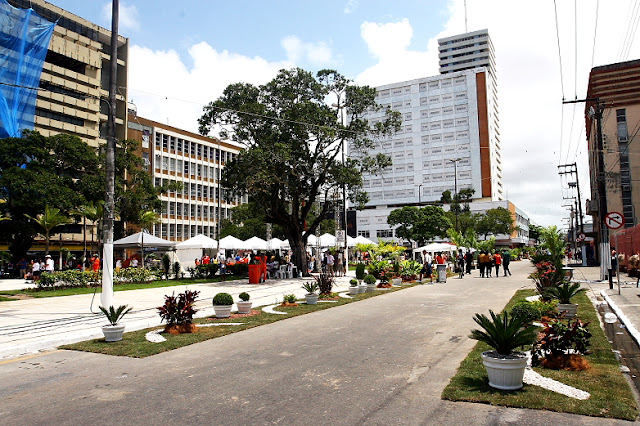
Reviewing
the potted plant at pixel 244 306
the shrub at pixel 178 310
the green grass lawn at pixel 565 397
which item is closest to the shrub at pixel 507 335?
the green grass lawn at pixel 565 397

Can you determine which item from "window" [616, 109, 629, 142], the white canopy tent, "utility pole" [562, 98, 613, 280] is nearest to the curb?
"utility pole" [562, 98, 613, 280]

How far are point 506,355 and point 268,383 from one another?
3.06 meters

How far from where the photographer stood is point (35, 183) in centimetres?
3422

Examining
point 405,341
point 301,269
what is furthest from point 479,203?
point 405,341

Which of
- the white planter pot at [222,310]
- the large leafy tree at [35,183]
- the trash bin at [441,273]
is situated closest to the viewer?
the white planter pot at [222,310]

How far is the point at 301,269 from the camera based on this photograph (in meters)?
Result: 32.3

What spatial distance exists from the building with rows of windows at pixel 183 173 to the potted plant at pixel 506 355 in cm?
6133

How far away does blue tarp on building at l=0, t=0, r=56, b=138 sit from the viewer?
100ft

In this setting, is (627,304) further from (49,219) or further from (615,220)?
(49,219)

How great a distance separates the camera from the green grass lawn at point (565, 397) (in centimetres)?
507

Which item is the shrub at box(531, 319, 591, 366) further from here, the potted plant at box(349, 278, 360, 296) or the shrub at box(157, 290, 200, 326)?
the potted plant at box(349, 278, 360, 296)

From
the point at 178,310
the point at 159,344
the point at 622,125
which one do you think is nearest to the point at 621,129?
the point at 622,125

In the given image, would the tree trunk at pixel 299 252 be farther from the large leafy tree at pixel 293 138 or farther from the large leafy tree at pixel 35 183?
the large leafy tree at pixel 35 183

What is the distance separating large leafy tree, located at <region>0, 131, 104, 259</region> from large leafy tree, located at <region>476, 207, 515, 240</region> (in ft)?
210
